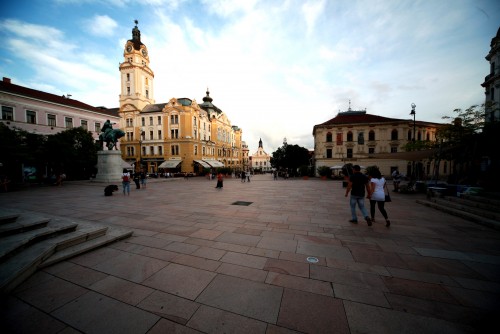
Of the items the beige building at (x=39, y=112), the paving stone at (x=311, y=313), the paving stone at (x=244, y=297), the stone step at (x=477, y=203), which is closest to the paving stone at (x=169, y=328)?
the paving stone at (x=244, y=297)

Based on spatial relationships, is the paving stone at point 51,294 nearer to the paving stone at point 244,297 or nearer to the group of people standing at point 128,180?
the paving stone at point 244,297

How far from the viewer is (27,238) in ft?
12.7

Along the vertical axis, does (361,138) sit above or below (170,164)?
above

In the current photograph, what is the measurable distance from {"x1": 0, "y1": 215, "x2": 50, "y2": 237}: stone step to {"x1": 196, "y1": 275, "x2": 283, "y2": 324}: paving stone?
4880 mm

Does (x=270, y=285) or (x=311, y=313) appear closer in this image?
(x=311, y=313)

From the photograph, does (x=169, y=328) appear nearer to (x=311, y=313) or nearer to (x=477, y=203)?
(x=311, y=313)

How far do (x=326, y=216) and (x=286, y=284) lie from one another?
4.76 m

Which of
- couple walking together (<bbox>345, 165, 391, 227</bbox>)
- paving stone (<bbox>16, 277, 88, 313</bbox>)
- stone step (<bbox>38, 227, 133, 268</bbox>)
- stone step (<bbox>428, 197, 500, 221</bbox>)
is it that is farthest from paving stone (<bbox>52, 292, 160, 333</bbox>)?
stone step (<bbox>428, 197, 500, 221</bbox>)

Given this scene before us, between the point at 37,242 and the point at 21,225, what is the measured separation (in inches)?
31.1

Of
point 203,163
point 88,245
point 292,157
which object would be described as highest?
point 292,157

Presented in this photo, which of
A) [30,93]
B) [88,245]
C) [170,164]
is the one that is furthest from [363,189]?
[30,93]

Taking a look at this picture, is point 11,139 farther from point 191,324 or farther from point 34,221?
point 191,324

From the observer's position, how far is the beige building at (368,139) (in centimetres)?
3544

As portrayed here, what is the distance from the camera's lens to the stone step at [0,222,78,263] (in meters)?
3.40
